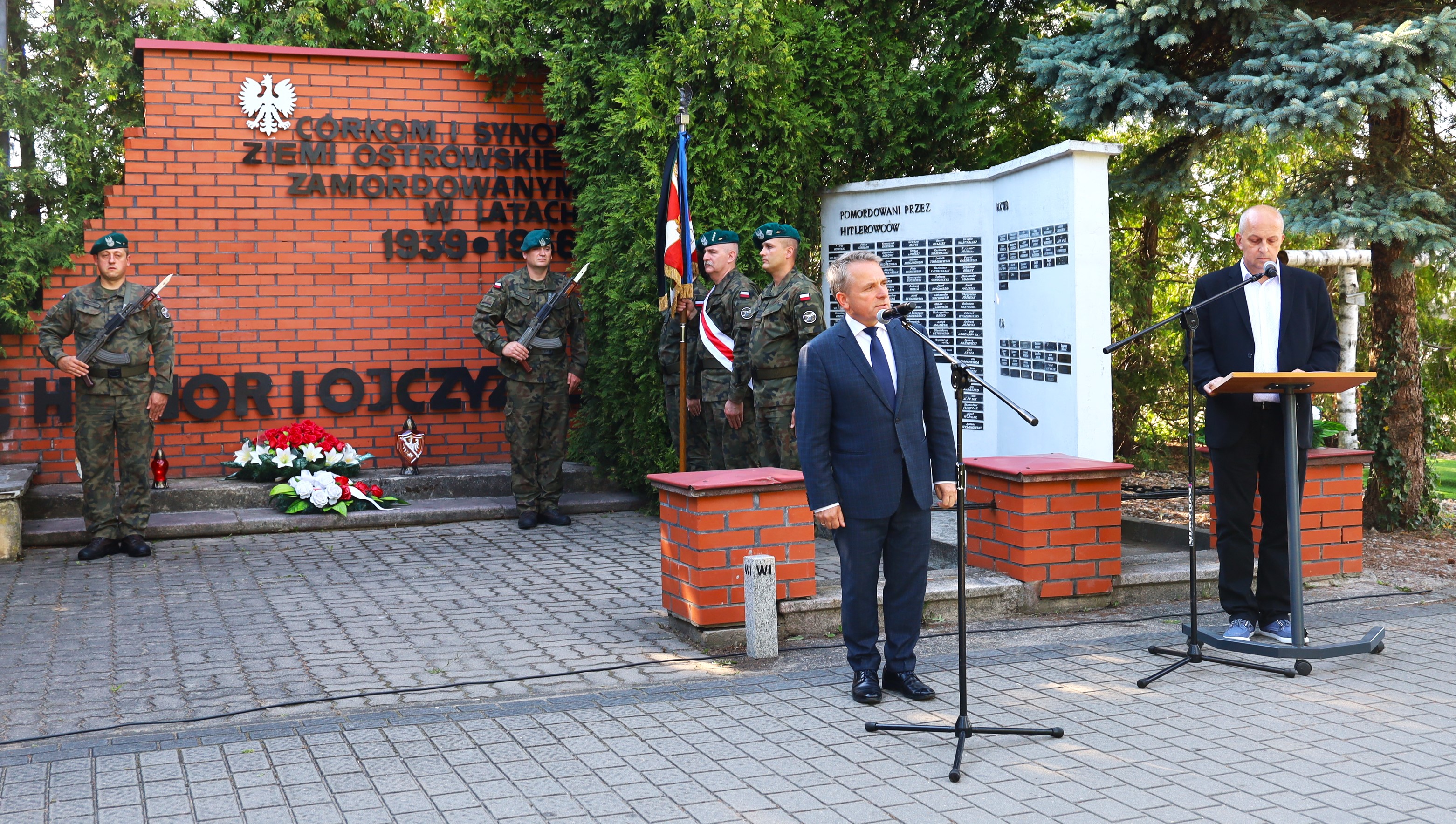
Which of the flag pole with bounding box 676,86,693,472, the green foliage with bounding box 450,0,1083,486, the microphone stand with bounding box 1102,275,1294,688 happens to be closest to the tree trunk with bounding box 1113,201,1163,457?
the green foliage with bounding box 450,0,1083,486

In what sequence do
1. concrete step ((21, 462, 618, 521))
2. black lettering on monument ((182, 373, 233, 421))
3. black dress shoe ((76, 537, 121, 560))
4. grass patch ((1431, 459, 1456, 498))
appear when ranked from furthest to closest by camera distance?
grass patch ((1431, 459, 1456, 498))
black lettering on monument ((182, 373, 233, 421))
concrete step ((21, 462, 618, 521))
black dress shoe ((76, 537, 121, 560))

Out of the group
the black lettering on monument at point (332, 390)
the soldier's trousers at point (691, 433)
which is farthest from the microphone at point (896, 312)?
the black lettering on monument at point (332, 390)

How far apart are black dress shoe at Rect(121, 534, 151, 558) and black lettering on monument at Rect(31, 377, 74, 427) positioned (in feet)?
6.10

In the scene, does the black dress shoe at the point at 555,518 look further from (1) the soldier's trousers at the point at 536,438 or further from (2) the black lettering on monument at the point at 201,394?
(2) the black lettering on monument at the point at 201,394

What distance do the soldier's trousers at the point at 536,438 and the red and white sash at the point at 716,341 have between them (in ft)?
5.00

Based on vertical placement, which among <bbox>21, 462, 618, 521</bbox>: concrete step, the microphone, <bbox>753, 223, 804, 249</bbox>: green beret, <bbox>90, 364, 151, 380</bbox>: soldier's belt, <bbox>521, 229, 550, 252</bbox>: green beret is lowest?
<bbox>21, 462, 618, 521</bbox>: concrete step

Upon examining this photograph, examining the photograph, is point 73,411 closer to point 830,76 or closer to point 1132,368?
point 830,76

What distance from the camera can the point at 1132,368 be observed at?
422 inches

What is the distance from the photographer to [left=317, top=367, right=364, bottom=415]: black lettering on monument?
10312 mm

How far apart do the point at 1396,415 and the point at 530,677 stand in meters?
6.24

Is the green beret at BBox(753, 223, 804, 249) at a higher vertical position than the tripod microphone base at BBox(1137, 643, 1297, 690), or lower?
higher

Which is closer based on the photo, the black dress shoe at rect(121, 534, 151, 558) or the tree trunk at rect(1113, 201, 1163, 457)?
the black dress shoe at rect(121, 534, 151, 558)

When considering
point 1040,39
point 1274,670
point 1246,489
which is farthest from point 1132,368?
point 1274,670

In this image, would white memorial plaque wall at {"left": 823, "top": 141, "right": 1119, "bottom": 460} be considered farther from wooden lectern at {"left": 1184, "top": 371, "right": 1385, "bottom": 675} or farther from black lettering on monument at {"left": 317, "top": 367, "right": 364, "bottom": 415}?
black lettering on monument at {"left": 317, "top": 367, "right": 364, "bottom": 415}
